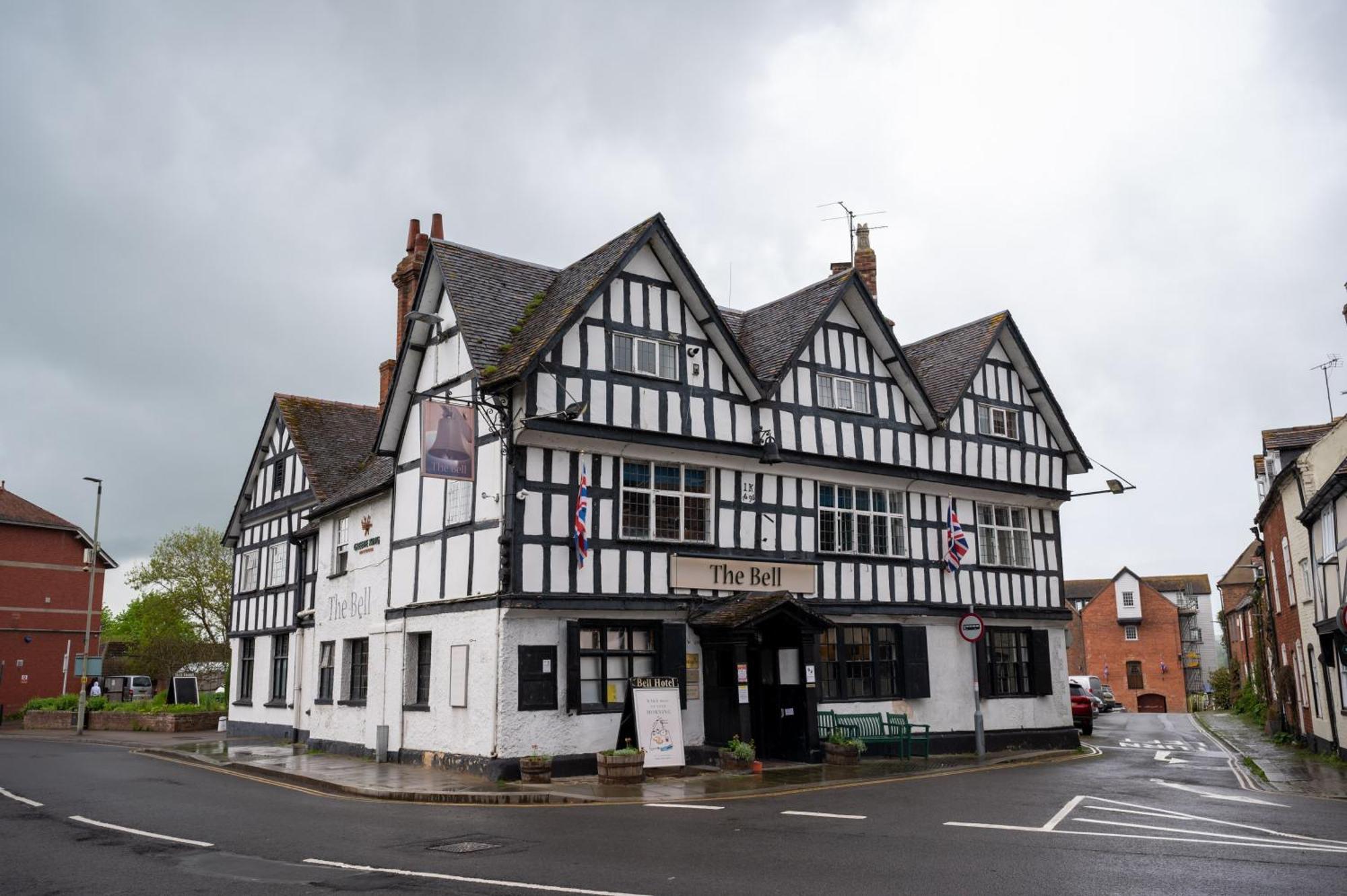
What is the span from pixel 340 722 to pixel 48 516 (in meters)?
34.9

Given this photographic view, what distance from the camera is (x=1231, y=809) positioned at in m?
14.4

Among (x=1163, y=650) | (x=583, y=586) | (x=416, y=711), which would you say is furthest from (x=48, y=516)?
(x=1163, y=650)

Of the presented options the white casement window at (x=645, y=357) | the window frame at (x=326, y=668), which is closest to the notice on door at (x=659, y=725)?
the white casement window at (x=645, y=357)

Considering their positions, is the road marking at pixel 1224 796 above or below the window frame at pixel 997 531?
below

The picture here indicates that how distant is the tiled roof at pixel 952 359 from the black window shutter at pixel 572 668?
1136 centimetres

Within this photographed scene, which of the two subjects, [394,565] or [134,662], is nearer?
[394,565]

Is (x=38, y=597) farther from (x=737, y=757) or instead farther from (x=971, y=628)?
(x=971, y=628)

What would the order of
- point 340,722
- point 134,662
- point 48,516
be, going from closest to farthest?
1. point 340,722
2. point 48,516
3. point 134,662

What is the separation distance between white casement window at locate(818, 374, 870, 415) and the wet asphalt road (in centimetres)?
920

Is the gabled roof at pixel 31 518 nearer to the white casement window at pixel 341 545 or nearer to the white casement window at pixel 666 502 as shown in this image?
the white casement window at pixel 341 545

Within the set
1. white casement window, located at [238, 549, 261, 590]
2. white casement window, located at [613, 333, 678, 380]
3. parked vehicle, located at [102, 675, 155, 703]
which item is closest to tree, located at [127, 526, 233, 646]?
parked vehicle, located at [102, 675, 155, 703]

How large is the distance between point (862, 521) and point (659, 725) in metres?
8.01

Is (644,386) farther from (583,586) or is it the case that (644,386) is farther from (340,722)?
(340,722)

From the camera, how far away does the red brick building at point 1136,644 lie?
6938 centimetres
